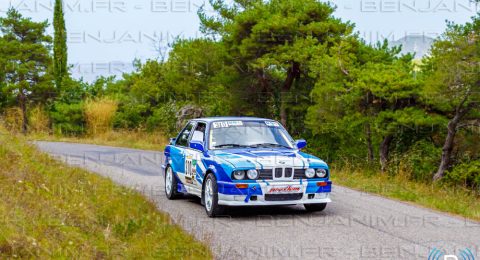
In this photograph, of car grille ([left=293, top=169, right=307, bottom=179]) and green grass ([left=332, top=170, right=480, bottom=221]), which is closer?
car grille ([left=293, top=169, right=307, bottom=179])

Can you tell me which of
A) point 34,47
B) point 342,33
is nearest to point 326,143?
point 342,33

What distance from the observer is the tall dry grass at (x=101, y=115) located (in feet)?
111

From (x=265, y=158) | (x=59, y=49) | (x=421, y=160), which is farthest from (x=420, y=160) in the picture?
(x=59, y=49)

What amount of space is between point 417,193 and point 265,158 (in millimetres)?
5177

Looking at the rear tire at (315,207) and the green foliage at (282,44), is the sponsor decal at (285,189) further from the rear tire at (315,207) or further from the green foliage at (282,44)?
the green foliage at (282,44)

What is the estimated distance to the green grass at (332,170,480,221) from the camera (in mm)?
11390

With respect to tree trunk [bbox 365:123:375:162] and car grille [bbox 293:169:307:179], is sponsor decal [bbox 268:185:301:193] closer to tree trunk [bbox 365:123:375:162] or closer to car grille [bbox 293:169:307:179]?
car grille [bbox 293:169:307:179]

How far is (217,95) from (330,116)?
10.0 metres

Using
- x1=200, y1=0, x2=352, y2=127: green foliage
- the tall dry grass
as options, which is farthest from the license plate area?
the tall dry grass

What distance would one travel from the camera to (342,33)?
2623 centimetres

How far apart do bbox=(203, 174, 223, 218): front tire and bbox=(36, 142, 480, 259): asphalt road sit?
171 millimetres

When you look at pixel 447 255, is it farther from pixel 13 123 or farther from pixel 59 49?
pixel 59 49

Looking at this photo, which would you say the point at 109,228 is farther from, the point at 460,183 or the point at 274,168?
the point at 460,183

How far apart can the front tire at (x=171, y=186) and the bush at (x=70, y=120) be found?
24.6 metres
